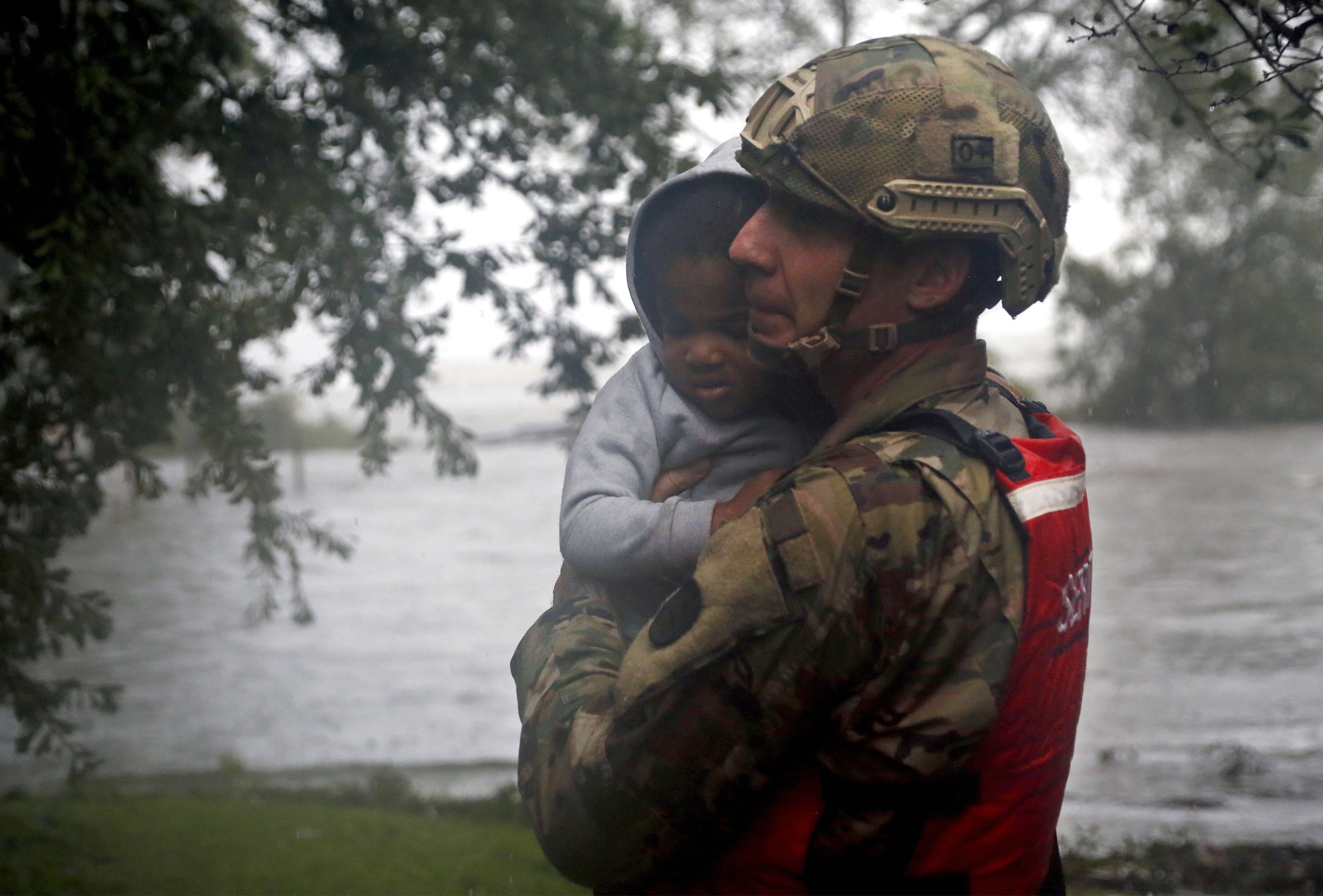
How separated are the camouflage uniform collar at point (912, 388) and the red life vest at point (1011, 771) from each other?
4 cm

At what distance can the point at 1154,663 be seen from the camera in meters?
8.60

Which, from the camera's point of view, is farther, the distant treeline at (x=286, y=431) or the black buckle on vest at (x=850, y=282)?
the distant treeline at (x=286, y=431)

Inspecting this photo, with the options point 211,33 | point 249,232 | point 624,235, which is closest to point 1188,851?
point 624,235

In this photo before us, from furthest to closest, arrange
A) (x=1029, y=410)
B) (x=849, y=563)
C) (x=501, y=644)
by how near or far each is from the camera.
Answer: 1. (x=501, y=644)
2. (x=1029, y=410)
3. (x=849, y=563)

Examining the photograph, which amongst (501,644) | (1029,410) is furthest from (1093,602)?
(1029,410)

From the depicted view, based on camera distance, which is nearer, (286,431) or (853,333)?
(853,333)

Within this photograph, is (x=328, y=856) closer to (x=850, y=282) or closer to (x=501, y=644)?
(x=850, y=282)

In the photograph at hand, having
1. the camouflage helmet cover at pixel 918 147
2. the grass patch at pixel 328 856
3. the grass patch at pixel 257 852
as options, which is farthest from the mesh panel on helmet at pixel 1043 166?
the grass patch at pixel 328 856

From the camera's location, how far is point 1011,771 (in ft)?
5.22

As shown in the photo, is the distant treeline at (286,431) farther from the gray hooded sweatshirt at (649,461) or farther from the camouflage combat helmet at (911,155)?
the camouflage combat helmet at (911,155)

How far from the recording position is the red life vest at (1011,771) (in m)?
1.56

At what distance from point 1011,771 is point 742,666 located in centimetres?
41

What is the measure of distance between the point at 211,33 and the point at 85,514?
166 centimetres

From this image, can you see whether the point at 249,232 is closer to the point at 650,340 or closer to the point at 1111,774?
the point at 650,340
